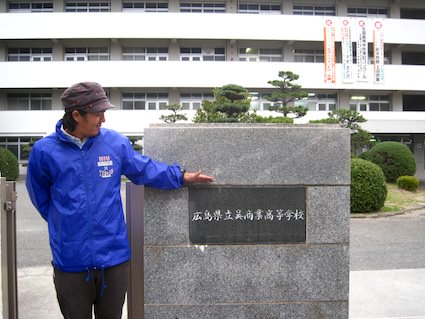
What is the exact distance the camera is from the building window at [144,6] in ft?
83.4

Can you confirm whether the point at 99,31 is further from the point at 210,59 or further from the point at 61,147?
the point at 61,147

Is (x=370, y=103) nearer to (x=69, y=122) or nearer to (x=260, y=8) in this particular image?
(x=260, y=8)

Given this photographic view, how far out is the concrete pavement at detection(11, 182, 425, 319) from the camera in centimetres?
404

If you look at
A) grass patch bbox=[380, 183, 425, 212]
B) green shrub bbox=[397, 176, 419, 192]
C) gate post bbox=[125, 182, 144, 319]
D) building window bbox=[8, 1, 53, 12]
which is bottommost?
grass patch bbox=[380, 183, 425, 212]

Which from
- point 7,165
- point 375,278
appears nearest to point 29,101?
point 7,165

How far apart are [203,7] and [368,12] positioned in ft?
36.7

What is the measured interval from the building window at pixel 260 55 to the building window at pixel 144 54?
5.06 metres

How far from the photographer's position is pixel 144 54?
2534 centimetres

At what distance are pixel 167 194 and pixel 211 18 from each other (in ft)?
74.1

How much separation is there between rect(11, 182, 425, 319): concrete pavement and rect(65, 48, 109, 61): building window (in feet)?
60.5

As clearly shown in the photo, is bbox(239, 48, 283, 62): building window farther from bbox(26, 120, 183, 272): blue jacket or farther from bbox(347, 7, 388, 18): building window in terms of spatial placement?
bbox(26, 120, 183, 272): blue jacket

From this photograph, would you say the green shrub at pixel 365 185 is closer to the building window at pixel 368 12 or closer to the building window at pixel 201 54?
the building window at pixel 201 54

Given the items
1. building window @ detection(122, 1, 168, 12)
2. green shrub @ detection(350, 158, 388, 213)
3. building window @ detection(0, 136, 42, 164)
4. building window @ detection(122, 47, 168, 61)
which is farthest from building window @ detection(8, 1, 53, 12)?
green shrub @ detection(350, 158, 388, 213)

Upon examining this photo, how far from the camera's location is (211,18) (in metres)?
23.9
